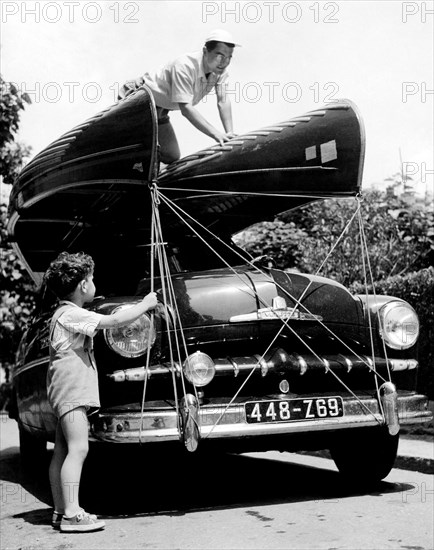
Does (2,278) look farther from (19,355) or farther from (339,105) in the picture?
(339,105)

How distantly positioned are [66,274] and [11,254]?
411 inches

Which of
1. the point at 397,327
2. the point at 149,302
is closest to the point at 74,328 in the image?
the point at 149,302

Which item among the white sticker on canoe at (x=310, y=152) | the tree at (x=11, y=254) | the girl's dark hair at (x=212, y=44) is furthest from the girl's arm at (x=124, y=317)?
the tree at (x=11, y=254)

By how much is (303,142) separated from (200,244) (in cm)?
118

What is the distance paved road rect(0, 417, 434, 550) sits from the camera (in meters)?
4.20

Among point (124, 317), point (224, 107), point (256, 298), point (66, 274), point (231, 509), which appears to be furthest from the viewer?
point (224, 107)

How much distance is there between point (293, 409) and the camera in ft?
16.2

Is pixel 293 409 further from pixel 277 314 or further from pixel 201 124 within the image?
pixel 201 124

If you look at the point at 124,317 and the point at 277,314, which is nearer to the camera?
the point at 124,317

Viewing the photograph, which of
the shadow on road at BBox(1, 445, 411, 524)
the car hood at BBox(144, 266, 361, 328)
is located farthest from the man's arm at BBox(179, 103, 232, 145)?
the shadow on road at BBox(1, 445, 411, 524)

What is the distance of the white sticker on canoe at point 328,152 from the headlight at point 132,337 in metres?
1.68

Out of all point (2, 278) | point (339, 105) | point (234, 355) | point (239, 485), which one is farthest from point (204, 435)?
point (2, 278)

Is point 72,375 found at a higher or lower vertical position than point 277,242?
higher

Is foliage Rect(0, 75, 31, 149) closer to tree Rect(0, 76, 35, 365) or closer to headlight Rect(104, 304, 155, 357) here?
tree Rect(0, 76, 35, 365)
